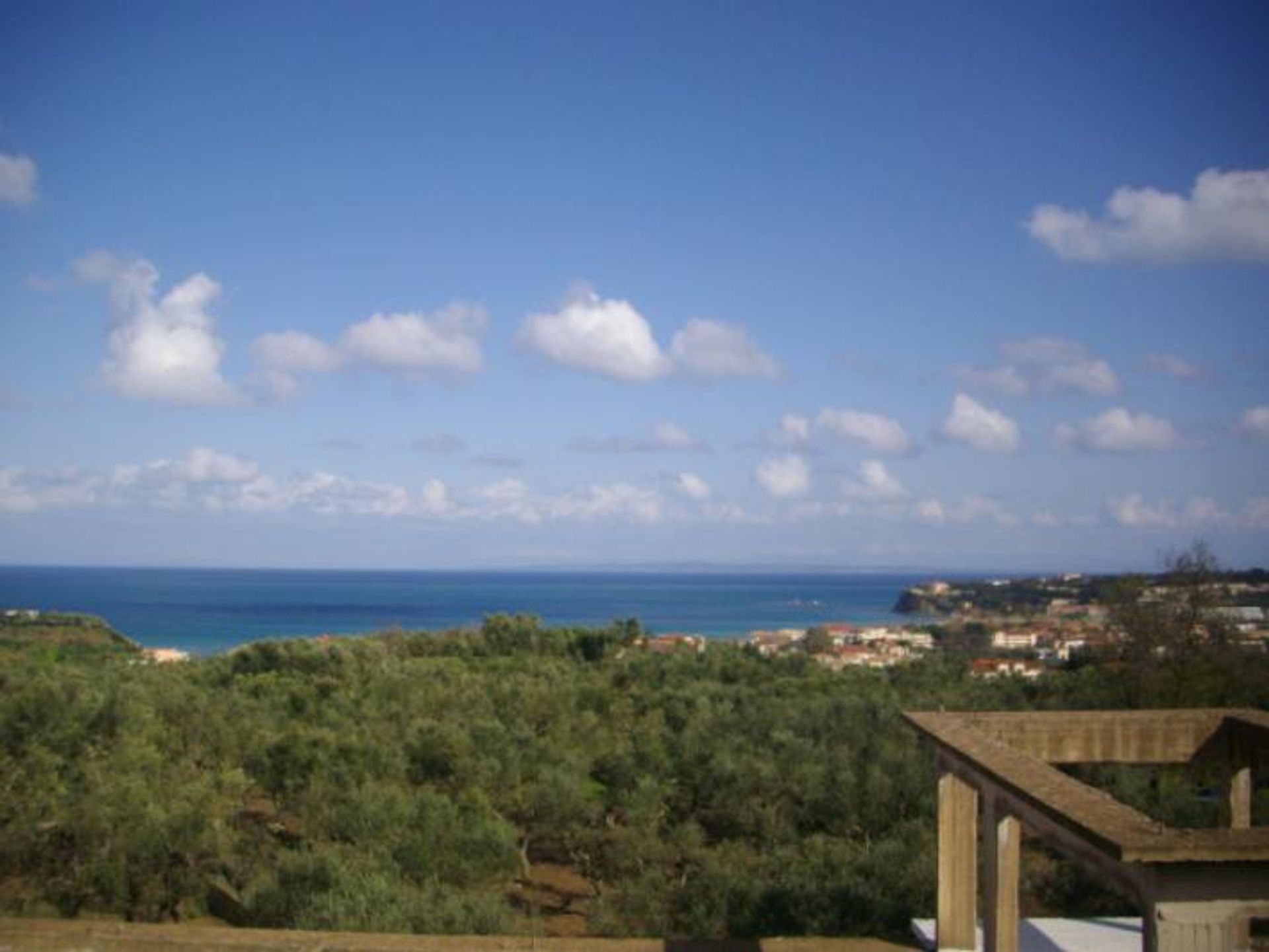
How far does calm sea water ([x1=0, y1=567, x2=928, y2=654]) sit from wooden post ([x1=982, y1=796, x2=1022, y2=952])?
41810 mm

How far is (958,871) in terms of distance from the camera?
13.9 feet

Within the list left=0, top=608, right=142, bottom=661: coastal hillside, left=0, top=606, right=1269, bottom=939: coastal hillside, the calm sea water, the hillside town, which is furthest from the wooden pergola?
the calm sea water

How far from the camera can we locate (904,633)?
4412 centimetres

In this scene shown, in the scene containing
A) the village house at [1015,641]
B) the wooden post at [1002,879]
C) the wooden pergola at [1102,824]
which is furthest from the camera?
the village house at [1015,641]

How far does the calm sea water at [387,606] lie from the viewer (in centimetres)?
7538

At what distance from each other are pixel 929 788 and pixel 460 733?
5.36 m

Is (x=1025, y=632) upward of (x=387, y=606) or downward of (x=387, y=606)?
upward

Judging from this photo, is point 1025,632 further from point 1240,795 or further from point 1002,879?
point 1002,879

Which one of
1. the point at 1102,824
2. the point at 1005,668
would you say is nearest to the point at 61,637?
the point at 1005,668

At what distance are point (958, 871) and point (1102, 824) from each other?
65.2 inches

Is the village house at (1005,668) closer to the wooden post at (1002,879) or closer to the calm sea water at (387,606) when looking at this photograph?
the wooden post at (1002,879)

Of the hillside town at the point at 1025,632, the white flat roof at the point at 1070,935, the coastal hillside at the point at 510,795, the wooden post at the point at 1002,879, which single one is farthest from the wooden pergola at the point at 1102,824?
the hillside town at the point at 1025,632

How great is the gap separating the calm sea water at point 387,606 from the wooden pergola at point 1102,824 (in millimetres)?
41283

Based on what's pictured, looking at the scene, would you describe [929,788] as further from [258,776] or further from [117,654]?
[117,654]
